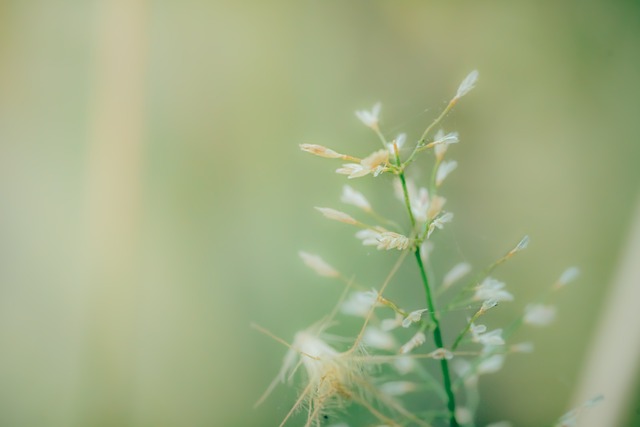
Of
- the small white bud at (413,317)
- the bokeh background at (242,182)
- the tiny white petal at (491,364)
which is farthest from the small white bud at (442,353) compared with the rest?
the bokeh background at (242,182)

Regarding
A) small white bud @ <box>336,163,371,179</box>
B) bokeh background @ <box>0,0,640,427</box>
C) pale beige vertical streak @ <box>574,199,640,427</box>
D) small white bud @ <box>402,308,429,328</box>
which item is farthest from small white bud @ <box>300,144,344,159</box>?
pale beige vertical streak @ <box>574,199,640,427</box>

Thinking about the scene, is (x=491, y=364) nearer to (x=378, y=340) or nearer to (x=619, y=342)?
(x=378, y=340)

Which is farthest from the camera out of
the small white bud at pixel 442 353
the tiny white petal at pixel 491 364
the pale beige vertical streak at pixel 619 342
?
the pale beige vertical streak at pixel 619 342

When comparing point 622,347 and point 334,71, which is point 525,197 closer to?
point 622,347

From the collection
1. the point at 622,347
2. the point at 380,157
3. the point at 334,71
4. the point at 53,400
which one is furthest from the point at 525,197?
the point at 53,400

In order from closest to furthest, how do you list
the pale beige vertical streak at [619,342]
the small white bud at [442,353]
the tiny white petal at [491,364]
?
the small white bud at [442,353]
the tiny white petal at [491,364]
the pale beige vertical streak at [619,342]

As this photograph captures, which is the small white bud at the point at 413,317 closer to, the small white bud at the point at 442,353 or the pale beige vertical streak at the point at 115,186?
the small white bud at the point at 442,353
